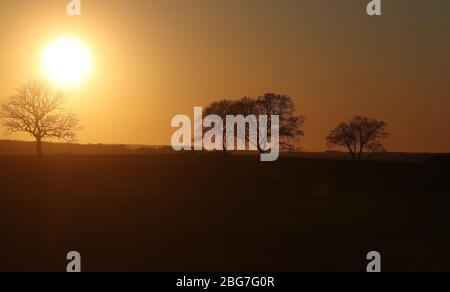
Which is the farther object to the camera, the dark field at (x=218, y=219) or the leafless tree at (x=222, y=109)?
the leafless tree at (x=222, y=109)

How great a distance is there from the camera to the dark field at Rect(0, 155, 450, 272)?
695 inches

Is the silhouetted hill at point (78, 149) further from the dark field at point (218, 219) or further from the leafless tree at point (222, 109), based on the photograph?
the dark field at point (218, 219)

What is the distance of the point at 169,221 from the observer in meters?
24.8

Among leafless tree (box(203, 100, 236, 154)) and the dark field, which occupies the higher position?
leafless tree (box(203, 100, 236, 154))

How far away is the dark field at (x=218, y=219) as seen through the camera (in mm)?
17641

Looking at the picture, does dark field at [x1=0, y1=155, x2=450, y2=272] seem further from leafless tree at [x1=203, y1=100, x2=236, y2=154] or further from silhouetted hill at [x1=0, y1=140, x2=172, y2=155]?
silhouetted hill at [x1=0, y1=140, x2=172, y2=155]

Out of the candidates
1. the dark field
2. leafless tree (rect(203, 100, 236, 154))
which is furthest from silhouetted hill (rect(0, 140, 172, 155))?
the dark field

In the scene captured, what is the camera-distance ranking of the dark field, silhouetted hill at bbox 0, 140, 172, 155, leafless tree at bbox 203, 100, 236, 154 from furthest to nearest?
silhouetted hill at bbox 0, 140, 172, 155 → leafless tree at bbox 203, 100, 236, 154 → the dark field

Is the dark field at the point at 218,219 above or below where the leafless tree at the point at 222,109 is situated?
below

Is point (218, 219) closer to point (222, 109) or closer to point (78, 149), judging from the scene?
point (222, 109)

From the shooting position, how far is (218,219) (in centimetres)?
2553

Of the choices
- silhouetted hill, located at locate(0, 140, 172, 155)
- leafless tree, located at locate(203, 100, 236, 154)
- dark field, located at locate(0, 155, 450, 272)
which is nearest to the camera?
dark field, located at locate(0, 155, 450, 272)

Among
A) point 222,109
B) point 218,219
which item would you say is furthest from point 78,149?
point 218,219

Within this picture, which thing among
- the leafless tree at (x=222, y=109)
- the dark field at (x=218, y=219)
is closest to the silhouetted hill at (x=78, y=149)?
the leafless tree at (x=222, y=109)
